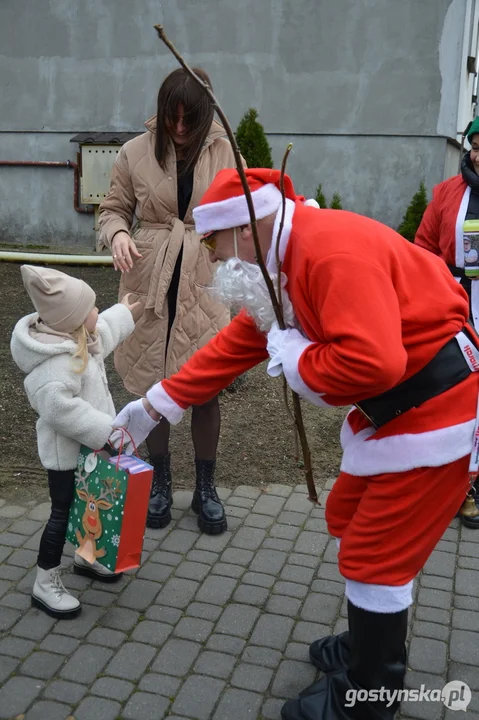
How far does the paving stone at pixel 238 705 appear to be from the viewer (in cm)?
268

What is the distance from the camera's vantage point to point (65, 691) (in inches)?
109

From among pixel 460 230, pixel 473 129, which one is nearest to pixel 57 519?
pixel 460 230

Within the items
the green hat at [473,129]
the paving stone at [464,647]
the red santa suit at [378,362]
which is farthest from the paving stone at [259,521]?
the green hat at [473,129]

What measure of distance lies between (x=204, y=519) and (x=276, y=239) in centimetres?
202

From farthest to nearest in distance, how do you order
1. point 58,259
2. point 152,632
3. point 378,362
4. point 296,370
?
point 58,259 < point 152,632 < point 296,370 < point 378,362

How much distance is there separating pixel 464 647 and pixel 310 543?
975mm

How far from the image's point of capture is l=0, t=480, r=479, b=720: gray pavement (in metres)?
2.75

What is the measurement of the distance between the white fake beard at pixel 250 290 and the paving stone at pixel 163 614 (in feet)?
4.66

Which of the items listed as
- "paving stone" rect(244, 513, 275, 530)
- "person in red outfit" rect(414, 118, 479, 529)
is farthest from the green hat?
"paving stone" rect(244, 513, 275, 530)

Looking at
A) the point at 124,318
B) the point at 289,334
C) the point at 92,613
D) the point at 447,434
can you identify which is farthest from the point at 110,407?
the point at 447,434

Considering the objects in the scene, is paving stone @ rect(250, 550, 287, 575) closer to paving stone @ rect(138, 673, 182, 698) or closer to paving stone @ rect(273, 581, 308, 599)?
paving stone @ rect(273, 581, 308, 599)

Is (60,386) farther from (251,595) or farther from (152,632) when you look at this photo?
(251,595)

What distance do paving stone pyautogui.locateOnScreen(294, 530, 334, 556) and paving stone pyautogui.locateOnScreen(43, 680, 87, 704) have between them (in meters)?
1.35

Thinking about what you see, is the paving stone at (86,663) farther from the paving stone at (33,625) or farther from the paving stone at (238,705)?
the paving stone at (238,705)
